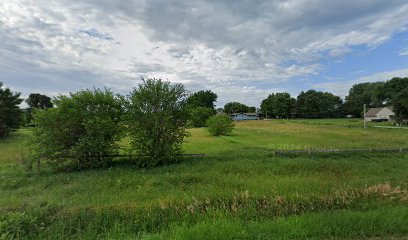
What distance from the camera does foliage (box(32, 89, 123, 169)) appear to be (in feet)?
42.9

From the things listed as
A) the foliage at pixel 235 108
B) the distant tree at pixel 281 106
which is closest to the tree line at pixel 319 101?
the distant tree at pixel 281 106

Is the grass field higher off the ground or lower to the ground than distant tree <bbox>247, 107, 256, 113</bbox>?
lower

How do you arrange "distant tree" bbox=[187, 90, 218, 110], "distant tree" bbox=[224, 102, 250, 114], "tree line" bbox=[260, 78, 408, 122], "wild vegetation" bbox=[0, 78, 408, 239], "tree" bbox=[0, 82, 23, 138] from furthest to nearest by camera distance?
"distant tree" bbox=[224, 102, 250, 114] < "distant tree" bbox=[187, 90, 218, 110] < "tree line" bbox=[260, 78, 408, 122] < "tree" bbox=[0, 82, 23, 138] < "wild vegetation" bbox=[0, 78, 408, 239]

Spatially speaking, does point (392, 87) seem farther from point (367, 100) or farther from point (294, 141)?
point (294, 141)

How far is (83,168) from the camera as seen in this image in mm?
13547

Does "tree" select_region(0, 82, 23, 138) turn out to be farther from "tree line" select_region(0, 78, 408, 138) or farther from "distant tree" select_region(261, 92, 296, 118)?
"distant tree" select_region(261, 92, 296, 118)

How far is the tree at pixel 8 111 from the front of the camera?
33750 millimetres

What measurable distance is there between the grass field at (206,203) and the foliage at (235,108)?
452 ft

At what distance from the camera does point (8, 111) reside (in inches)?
1371

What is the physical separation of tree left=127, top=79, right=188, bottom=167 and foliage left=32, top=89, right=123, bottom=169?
1.24m

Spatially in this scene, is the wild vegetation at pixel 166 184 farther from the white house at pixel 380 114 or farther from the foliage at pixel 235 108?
the foliage at pixel 235 108

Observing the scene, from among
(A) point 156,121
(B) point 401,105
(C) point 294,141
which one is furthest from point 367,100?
(A) point 156,121

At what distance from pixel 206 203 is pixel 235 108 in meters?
145

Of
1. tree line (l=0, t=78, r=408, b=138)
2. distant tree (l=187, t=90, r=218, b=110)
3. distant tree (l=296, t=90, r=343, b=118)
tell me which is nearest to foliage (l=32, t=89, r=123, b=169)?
tree line (l=0, t=78, r=408, b=138)
